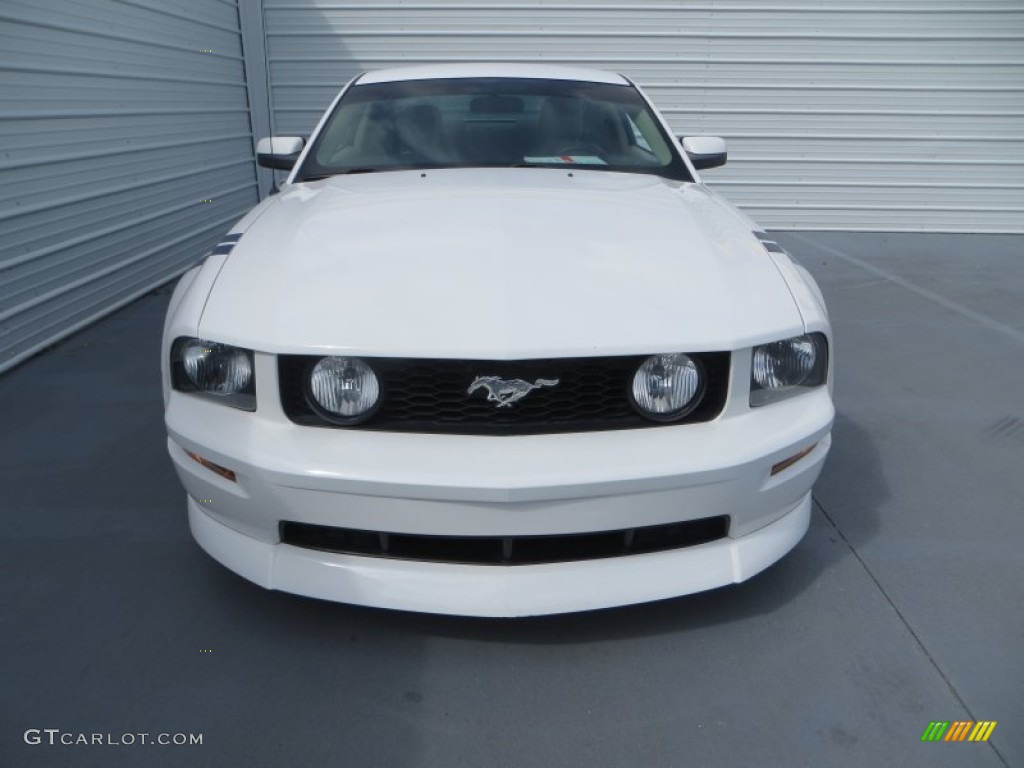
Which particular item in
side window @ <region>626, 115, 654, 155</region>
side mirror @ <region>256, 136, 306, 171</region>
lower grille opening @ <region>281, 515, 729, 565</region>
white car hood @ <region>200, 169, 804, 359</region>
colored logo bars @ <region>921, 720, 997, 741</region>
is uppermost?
side window @ <region>626, 115, 654, 155</region>

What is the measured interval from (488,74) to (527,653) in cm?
254

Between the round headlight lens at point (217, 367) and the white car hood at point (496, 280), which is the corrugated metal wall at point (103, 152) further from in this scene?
the round headlight lens at point (217, 367)

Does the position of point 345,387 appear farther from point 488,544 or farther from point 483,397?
point 488,544

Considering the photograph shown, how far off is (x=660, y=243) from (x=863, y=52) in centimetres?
690

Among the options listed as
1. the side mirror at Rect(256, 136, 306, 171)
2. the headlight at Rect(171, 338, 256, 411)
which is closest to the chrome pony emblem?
the headlight at Rect(171, 338, 256, 411)

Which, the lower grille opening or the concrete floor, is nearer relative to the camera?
the concrete floor

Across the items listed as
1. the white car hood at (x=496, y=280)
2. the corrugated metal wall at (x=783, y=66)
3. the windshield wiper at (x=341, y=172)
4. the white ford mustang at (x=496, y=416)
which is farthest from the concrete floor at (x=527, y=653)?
the corrugated metal wall at (x=783, y=66)

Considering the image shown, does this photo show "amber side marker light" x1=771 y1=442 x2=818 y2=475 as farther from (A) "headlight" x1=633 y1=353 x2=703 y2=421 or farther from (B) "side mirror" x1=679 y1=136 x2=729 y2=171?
(B) "side mirror" x1=679 y1=136 x2=729 y2=171

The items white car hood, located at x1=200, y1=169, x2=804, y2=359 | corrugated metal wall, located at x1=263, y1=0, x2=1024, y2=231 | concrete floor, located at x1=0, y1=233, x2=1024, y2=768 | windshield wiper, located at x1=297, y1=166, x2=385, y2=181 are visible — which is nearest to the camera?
concrete floor, located at x1=0, y1=233, x2=1024, y2=768

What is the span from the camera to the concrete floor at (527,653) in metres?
1.79

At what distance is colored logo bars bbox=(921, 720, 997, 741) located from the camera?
1.81 metres

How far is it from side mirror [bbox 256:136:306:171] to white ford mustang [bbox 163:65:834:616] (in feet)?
4.53

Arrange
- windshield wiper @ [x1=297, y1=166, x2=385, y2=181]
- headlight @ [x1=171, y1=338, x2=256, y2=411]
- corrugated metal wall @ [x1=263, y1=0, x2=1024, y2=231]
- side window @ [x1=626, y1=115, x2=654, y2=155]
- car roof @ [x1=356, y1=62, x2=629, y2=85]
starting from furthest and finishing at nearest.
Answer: corrugated metal wall @ [x1=263, y1=0, x2=1024, y2=231] → car roof @ [x1=356, y1=62, x2=629, y2=85] → side window @ [x1=626, y1=115, x2=654, y2=155] → windshield wiper @ [x1=297, y1=166, x2=385, y2=181] → headlight @ [x1=171, y1=338, x2=256, y2=411]

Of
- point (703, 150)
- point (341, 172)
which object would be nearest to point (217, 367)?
point (341, 172)
